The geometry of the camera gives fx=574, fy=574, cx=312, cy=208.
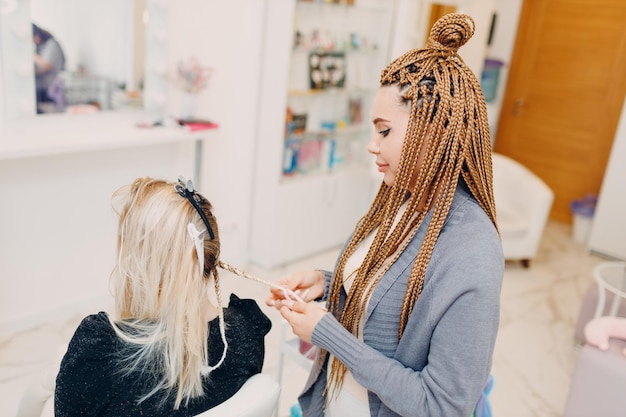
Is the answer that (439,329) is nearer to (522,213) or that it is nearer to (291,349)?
(291,349)

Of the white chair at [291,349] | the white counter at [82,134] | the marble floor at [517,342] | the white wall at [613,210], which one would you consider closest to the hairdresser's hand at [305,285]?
the white chair at [291,349]

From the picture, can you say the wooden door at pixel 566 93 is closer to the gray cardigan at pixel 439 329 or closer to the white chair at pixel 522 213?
the white chair at pixel 522 213

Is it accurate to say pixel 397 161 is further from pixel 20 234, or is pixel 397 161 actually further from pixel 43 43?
pixel 20 234

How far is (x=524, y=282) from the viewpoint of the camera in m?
3.72

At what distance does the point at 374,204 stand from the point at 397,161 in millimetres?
198

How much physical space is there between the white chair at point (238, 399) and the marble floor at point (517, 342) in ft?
1.56

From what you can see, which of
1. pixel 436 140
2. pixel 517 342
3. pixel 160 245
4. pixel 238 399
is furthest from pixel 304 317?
pixel 517 342

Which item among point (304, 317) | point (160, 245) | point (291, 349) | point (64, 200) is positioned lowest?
point (291, 349)

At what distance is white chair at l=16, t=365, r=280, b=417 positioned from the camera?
103 centimetres

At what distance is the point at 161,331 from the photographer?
3.65 ft

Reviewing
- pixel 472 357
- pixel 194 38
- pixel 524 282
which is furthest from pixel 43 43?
pixel 524 282

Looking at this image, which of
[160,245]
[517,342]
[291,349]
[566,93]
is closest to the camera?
[160,245]

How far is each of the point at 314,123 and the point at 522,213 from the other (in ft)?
5.07

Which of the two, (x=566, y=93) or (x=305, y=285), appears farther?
(x=566, y=93)
